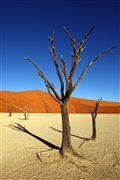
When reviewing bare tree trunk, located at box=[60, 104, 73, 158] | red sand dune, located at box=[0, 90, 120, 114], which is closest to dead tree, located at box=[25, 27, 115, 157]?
bare tree trunk, located at box=[60, 104, 73, 158]

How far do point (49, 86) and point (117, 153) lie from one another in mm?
4735

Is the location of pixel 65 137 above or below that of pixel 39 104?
below

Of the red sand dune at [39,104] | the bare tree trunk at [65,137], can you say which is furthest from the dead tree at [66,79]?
the red sand dune at [39,104]

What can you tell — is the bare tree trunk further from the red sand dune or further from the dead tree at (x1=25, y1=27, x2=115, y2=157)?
the red sand dune

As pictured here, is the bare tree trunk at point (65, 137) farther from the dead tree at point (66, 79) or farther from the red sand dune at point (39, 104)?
the red sand dune at point (39, 104)

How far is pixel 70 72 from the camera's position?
8.89 metres

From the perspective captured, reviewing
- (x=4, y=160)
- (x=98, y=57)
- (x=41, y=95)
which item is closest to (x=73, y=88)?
(x=98, y=57)

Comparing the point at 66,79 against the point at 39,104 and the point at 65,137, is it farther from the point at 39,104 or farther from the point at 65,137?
the point at 39,104

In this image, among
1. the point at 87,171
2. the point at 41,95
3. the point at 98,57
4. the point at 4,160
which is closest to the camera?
the point at 87,171

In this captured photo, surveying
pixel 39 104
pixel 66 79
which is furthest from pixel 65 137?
pixel 39 104

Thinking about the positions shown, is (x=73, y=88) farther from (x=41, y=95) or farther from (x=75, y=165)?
(x=41, y=95)

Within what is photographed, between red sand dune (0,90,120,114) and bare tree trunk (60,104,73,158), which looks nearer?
bare tree trunk (60,104,73,158)

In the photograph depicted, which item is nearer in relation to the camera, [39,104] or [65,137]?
[65,137]

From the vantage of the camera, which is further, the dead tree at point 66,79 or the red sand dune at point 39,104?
the red sand dune at point 39,104
